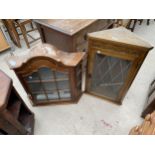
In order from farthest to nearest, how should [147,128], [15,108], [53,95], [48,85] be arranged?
1. [53,95]
2. [48,85]
3. [15,108]
4. [147,128]

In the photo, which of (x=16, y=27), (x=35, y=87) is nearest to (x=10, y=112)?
(x=35, y=87)

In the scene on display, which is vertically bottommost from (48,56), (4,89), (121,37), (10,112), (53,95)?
(53,95)

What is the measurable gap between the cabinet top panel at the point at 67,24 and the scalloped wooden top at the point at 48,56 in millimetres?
258

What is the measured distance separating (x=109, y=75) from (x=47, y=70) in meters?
0.81

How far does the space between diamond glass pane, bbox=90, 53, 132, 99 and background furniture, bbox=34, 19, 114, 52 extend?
330 mm

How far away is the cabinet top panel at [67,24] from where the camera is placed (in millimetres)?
1650

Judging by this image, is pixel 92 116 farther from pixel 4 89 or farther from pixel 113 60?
pixel 4 89

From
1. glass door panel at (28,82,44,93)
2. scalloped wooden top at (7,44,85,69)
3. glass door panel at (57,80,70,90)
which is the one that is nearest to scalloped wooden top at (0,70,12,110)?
scalloped wooden top at (7,44,85,69)

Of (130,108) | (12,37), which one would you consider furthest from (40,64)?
(12,37)

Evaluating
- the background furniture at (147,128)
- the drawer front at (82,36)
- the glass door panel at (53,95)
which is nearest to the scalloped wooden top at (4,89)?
the glass door panel at (53,95)

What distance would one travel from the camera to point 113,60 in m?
1.67

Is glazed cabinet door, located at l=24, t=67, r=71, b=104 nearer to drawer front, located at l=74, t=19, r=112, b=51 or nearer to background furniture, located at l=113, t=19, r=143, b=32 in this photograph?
drawer front, located at l=74, t=19, r=112, b=51
